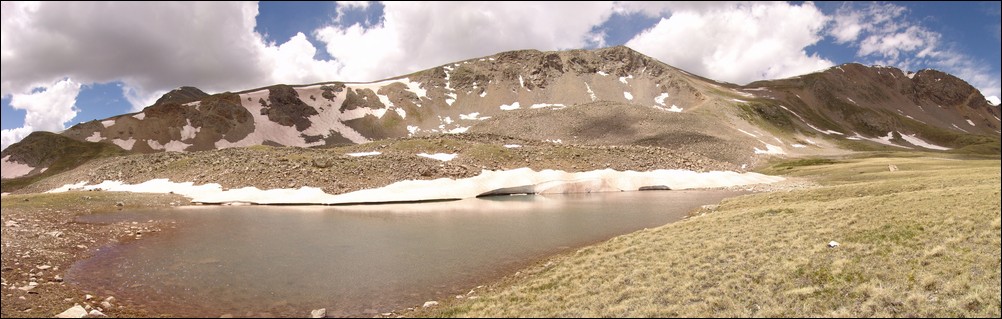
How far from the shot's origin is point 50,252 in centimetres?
2184

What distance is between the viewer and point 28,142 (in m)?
134

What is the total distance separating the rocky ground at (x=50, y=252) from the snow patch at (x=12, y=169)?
11721 cm

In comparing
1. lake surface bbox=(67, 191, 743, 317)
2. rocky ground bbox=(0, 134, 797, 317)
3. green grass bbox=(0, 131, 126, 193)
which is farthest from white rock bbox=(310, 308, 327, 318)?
green grass bbox=(0, 131, 126, 193)

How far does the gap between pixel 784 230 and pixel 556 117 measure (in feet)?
477

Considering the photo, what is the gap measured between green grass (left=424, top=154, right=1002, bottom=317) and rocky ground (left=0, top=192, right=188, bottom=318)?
12966 mm

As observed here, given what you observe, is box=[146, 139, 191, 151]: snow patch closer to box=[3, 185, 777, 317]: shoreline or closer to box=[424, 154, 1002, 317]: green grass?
box=[3, 185, 777, 317]: shoreline

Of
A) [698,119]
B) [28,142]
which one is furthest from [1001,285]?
[28,142]

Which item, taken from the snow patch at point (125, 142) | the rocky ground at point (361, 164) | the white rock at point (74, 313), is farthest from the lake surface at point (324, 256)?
the snow patch at point (125, 142)

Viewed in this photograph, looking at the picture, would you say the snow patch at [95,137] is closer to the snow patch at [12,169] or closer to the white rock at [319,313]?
the snow patch at [12,169]

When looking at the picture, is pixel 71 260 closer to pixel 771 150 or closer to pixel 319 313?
pixel 319 313

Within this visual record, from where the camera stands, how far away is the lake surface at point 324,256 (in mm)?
17109

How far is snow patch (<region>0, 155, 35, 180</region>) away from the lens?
12025 centimetres

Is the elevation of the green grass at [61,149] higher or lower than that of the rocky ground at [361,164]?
higher

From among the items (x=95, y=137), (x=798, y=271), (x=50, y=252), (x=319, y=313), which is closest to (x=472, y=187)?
(x=50, y=252)
